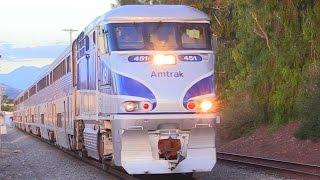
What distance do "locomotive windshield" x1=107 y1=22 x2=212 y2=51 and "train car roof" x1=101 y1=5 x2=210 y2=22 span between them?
0.41ft

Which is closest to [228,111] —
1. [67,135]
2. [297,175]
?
Result: [67,135]

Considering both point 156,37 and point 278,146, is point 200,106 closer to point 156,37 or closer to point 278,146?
point 156,37

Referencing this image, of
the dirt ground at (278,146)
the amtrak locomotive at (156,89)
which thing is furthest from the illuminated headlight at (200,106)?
the dirt ground at (278,146)

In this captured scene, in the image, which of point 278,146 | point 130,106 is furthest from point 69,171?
point 278,146

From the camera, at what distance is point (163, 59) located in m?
11.9

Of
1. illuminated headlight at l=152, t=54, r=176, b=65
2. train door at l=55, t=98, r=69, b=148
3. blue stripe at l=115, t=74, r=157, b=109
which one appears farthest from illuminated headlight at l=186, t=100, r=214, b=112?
train door at l=55, t=98, r=69, b=148

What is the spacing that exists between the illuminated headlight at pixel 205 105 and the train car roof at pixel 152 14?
→ 1.86 metres

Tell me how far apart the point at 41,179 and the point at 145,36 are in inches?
209

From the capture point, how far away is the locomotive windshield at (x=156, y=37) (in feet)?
39.4

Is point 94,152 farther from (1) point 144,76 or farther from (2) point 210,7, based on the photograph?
(2) point 210,7

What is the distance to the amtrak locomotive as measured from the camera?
11438mm

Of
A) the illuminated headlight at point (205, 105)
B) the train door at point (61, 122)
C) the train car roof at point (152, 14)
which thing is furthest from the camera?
the train door at point (61, 122)

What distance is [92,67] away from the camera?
14.1 meters

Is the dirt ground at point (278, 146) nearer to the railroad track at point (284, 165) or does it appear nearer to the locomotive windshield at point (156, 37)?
the railroad track at point (284, 165)
